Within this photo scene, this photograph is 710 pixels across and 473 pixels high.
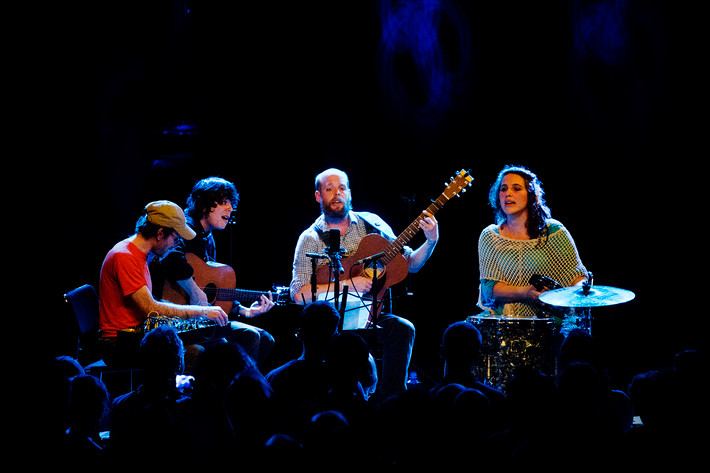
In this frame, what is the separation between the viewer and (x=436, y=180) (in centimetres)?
657

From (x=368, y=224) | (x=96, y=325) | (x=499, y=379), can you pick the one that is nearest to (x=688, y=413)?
(x=499, y=379)

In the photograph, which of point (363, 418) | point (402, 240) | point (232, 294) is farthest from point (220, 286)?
point (363, 418)

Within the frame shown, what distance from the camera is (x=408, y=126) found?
21.6ft

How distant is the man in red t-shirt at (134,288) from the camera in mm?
4469

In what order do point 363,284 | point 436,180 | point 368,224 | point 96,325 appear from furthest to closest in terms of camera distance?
point 436,180 < point 368,224 < point 363,284 < point 96,325

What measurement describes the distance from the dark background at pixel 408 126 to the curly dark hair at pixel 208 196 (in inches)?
38.7

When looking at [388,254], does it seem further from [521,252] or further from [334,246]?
[521,252]

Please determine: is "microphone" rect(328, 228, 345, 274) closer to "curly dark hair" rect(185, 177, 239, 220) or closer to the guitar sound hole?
the guitar sound hole

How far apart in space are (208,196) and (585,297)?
309 centimetres

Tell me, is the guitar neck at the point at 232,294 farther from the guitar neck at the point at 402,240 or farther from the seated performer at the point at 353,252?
the guitar neck at the point at 402,240

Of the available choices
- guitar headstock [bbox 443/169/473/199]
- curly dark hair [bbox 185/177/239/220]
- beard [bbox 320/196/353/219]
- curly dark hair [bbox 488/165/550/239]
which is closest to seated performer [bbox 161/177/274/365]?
curly dark hair [bbox 185/177/239/220]

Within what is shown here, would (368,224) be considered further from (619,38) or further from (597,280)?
(619,38)

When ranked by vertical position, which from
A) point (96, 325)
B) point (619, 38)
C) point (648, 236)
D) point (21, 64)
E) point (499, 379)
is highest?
point (619, 38)

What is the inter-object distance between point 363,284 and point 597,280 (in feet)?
8.09
